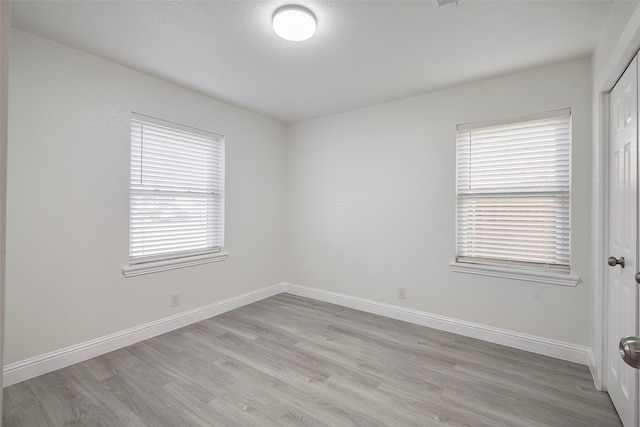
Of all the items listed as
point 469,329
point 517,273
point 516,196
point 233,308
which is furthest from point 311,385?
point 516,196

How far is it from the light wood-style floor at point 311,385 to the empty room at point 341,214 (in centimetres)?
2

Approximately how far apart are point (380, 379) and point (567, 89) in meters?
2.87

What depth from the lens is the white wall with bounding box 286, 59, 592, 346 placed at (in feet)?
8.34

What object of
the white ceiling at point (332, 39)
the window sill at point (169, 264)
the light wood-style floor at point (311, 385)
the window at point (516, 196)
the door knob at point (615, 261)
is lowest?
the light wood-style floor at point (311, 385)

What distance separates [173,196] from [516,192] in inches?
135

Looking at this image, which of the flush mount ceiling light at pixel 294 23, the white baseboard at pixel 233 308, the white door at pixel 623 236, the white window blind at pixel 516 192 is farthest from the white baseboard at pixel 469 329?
the flush mount ceiling light at pixel 294 23

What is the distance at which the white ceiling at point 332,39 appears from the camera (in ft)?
6.34

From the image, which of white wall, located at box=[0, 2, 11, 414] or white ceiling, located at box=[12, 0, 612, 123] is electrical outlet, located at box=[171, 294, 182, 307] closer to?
white ceiling, located at box=[12, 0, 612, 123]

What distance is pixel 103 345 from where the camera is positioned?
2.58 meters

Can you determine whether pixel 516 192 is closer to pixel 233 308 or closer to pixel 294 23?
pixel 294 23

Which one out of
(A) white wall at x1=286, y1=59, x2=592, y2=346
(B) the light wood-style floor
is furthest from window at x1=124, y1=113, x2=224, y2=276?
(A) white wall at x1=286, y1=59, x2=592, y2=346

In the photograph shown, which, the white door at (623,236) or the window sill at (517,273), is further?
the window sill at (517,273)

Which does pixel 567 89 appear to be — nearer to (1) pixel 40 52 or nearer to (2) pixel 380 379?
(2) pixel 380 379

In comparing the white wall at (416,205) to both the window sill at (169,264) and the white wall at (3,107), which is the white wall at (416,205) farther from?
the white wall at (3,107)
